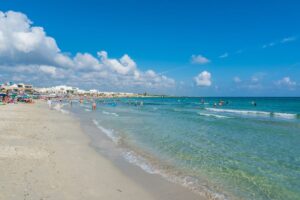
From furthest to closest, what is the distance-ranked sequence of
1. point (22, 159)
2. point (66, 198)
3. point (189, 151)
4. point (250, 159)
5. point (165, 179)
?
point (189, 151)
point (250, 159)
point (22, 159)
point (165, 179)
point (66, 198)

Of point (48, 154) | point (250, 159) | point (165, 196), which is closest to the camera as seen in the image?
point (165, 196)

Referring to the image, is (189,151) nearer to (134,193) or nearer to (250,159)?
(250,159)

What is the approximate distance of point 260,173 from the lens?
9766 millimetres

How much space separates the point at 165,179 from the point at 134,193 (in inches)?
68.2

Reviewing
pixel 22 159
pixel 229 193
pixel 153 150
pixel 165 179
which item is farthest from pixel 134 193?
pixel 153 150

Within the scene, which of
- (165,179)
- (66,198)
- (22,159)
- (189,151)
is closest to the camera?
(66,198)

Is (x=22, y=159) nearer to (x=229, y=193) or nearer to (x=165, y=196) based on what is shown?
(x=165, y=196)

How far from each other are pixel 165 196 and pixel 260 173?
15.1 feet

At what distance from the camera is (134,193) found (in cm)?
723

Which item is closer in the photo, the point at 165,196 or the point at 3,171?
A: the point at 165,196

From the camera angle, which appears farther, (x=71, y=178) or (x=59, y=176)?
(x=59, y=176)

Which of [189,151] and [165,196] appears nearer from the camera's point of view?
[165,196]

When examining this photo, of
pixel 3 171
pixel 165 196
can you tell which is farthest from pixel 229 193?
pixel 3 171

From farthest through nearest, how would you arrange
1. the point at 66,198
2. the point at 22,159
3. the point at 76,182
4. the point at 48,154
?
the point at 48,154, the point at 22,159, the point at 76,182, the point at 66,198
